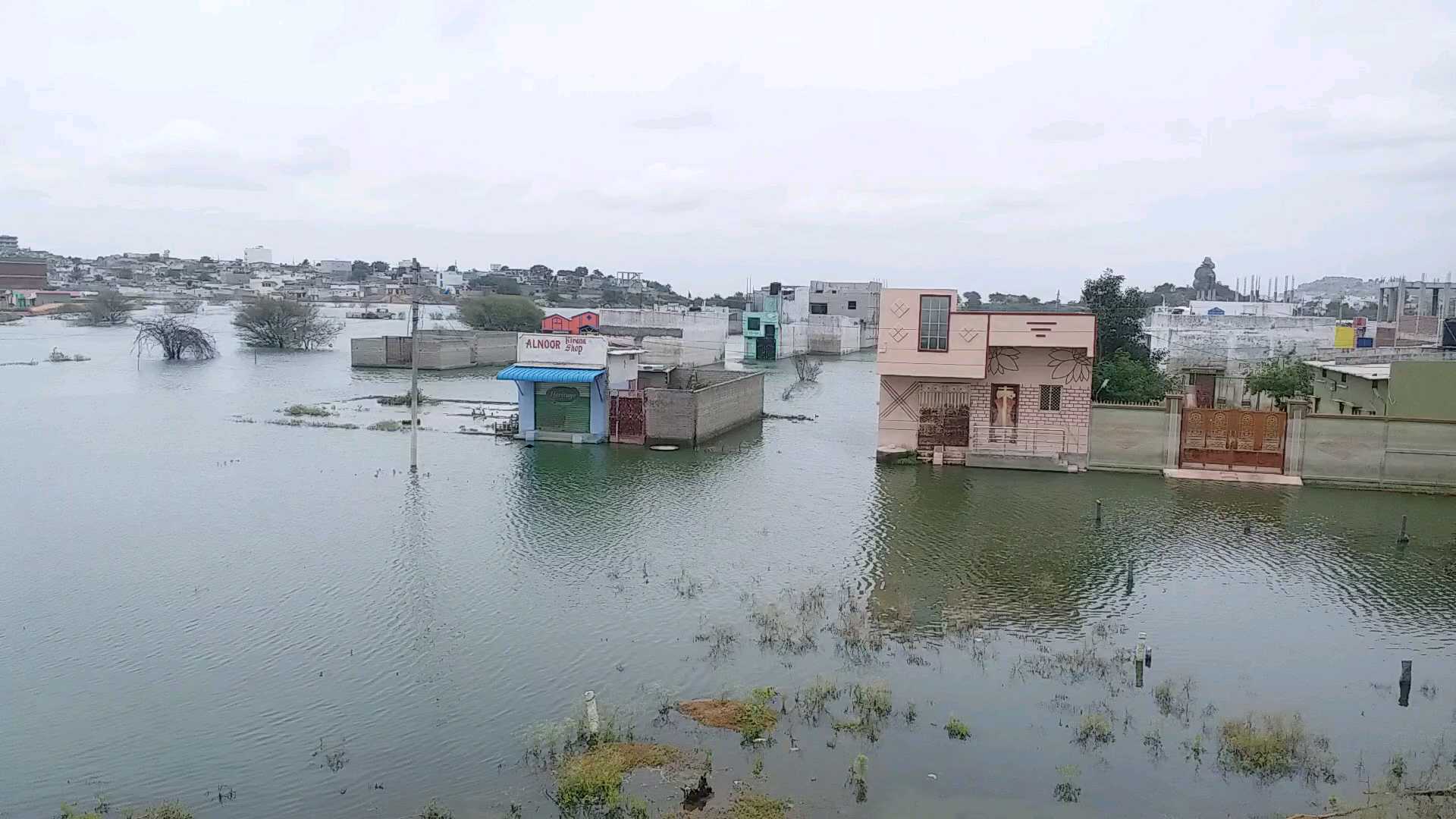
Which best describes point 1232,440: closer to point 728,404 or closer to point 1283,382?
point 1283,382

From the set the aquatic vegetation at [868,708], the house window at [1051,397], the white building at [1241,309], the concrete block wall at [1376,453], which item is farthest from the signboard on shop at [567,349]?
the white building at [1241,309]

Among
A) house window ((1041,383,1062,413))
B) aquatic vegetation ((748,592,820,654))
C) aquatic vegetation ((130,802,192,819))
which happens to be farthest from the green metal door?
aquatic vegetation ((130,802,192,819))

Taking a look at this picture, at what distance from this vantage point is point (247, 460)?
93.4 ft

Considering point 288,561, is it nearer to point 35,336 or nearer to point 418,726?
point 418,726

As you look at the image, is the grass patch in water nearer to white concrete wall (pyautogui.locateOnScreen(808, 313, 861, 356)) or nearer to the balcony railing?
the balcony railing

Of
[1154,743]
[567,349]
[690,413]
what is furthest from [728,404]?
[1154,743]

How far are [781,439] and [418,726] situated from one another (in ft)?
79.5

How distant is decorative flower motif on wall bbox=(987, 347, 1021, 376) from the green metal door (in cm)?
1179

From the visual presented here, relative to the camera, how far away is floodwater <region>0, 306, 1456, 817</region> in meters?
10.9

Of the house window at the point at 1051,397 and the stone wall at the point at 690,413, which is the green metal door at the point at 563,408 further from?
the house window at the point at 1051,397

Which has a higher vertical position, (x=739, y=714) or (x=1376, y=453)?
(x=1376, y=453)

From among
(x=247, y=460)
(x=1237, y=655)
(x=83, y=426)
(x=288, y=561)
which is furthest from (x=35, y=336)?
(x=1237, y=655)

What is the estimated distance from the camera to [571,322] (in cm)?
3544

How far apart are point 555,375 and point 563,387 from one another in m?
0.69
